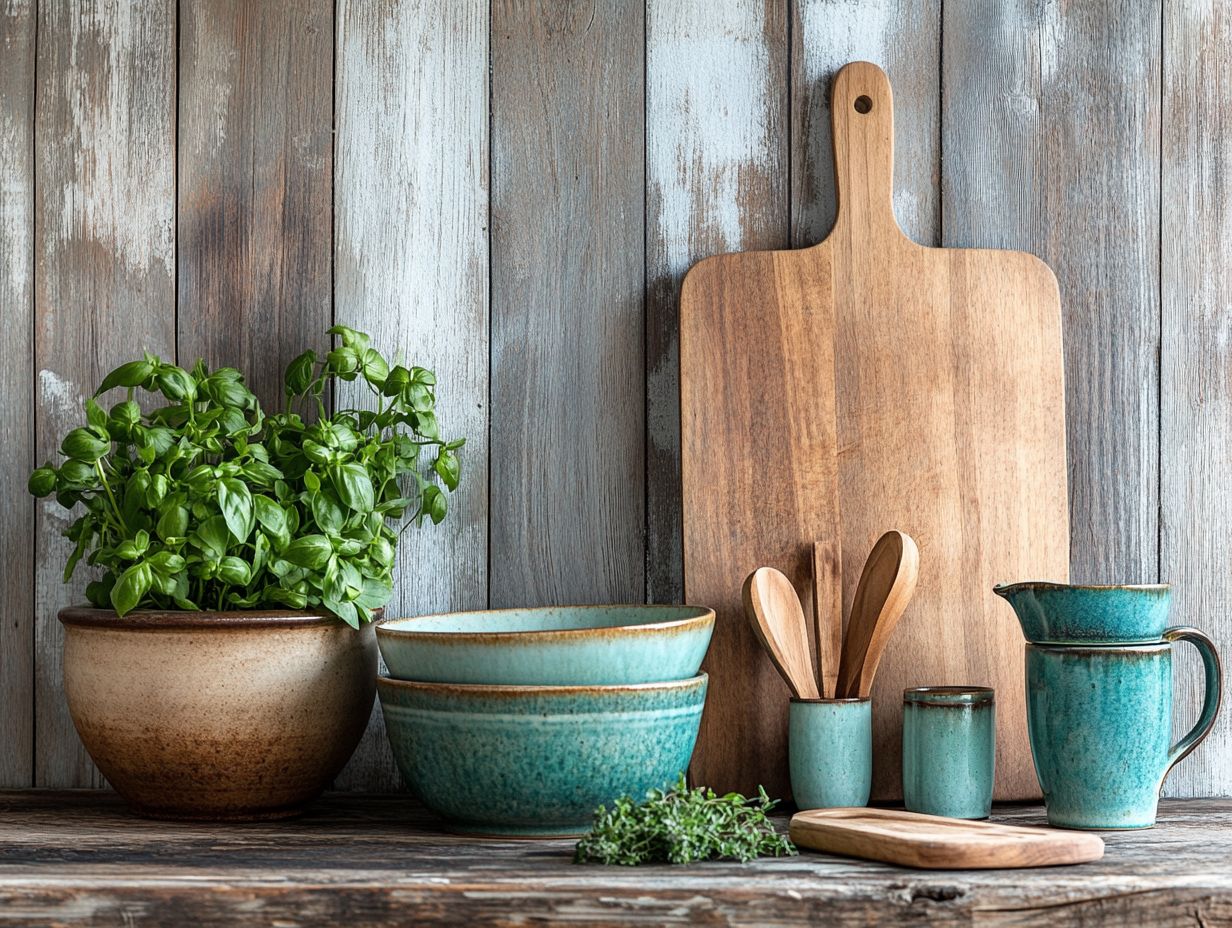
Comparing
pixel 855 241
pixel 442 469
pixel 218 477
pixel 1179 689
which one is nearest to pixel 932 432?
pixel 855 241

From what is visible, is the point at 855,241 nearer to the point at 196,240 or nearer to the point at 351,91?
the point at 351,91

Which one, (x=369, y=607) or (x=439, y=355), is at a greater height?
(x=439, y=355)

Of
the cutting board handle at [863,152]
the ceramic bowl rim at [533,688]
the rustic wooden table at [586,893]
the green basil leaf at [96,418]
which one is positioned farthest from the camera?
the cutting board handle at [863,152]

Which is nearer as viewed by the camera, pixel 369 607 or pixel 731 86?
pixel 369 607

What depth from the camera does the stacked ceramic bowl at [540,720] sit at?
795mm

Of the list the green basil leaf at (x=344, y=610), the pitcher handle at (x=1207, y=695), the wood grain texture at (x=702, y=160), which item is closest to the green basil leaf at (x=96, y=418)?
the green basil leaf at (x=344, y=610)

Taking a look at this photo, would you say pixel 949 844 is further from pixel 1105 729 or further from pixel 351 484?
pixel 351 484

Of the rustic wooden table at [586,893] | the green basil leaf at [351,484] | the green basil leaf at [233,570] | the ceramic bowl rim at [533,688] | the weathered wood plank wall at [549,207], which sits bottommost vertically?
the rustic wooden table at [586,893]

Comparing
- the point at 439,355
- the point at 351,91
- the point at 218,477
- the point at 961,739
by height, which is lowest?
the point at 961,739

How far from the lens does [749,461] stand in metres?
1.00

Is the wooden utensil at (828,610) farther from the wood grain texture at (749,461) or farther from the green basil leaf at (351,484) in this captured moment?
the green basil leaf at (351,484)

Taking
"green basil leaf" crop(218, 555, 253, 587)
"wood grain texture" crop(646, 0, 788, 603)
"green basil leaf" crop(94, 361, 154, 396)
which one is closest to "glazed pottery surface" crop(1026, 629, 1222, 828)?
"wood grain texture" crop(646, 0, 788, 603)

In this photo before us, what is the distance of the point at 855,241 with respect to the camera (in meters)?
1.02

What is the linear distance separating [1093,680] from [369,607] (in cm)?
55
